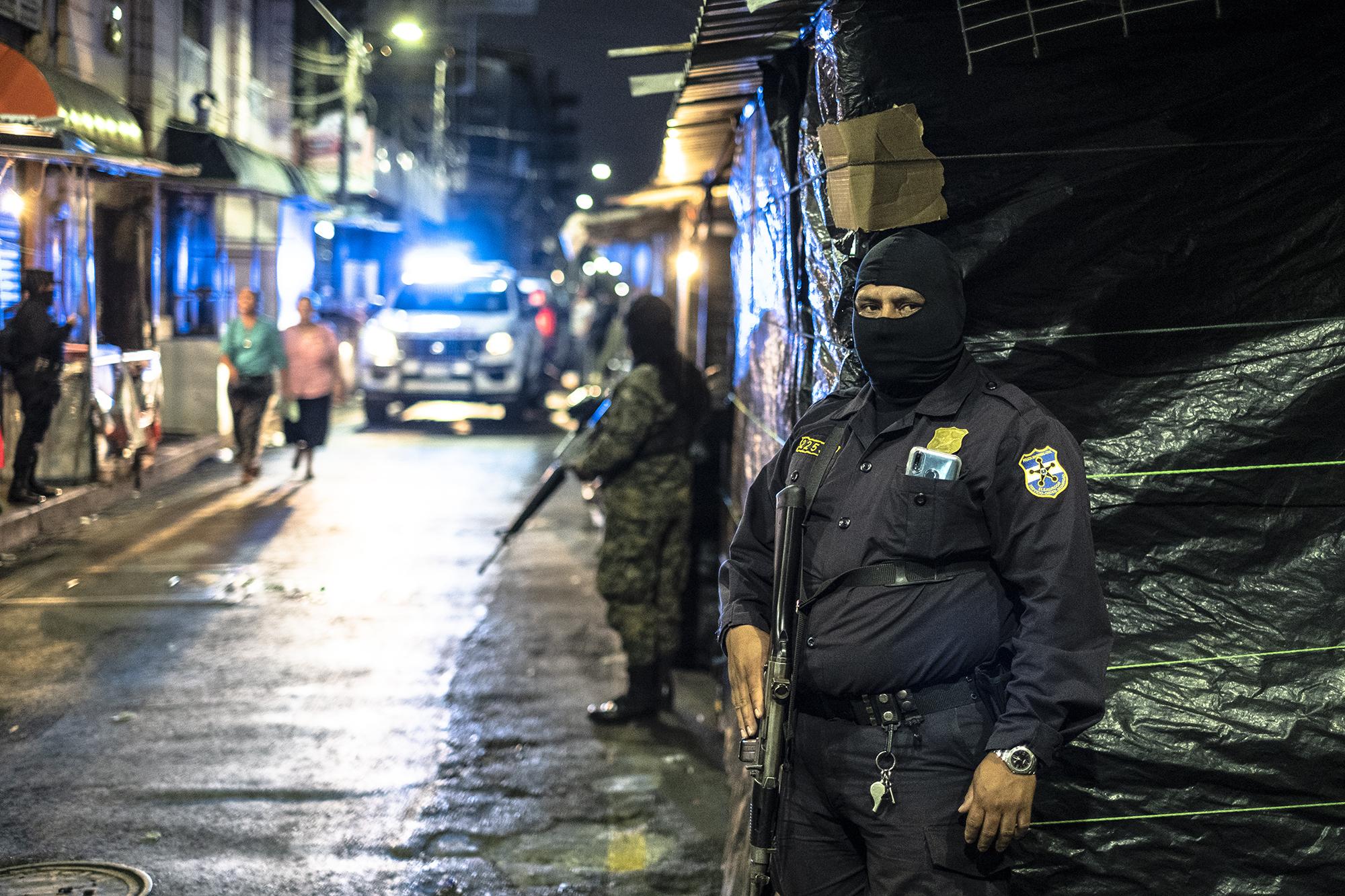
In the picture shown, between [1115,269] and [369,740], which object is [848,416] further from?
[369,740]

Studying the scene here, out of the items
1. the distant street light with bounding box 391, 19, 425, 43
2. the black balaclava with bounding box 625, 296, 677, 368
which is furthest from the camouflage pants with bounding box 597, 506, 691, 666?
the distant street light with bounding box 391, 19, 425, 43

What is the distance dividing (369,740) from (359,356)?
22.6 m

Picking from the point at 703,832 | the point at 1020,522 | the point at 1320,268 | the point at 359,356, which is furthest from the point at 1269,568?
the point at 359,356

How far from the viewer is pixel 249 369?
13.5 m

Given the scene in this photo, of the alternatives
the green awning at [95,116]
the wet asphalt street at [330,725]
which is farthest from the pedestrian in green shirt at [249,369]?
the wet asphalt street at [330,725]

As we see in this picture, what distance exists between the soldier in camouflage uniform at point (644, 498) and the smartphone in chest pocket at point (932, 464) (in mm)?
3761

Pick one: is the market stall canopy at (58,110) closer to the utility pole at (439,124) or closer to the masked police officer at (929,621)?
the masked police officer at (929,621)

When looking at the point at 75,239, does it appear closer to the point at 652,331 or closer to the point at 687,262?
the point at 687,262

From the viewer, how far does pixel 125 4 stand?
15.5m

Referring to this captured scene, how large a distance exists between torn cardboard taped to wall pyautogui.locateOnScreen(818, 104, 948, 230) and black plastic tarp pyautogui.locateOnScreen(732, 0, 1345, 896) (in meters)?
0.07

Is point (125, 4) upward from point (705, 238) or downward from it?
upward

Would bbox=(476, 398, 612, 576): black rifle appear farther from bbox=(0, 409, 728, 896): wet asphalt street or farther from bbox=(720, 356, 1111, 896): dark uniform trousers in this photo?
bbox=(720, 356, 1111, 896): dark uniform trousers

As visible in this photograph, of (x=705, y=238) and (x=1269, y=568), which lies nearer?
(x=1269, y=568)

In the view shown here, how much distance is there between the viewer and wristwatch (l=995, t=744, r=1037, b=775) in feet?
8.01
